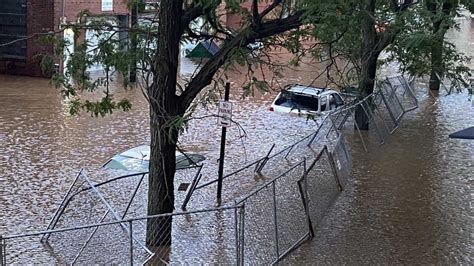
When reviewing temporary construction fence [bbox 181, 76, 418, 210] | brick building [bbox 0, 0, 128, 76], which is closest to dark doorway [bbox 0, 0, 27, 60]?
brick building [bbox 0, 0, 128, 76]

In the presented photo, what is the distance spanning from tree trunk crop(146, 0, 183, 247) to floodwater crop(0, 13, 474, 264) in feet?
6.22

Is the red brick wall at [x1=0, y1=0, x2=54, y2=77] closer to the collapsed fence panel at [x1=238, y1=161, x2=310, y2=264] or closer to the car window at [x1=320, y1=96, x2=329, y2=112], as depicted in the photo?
the car window at [x1=320, y1=96, x2=329, y2=112]

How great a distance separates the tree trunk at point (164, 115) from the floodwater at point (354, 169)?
74.7 inches

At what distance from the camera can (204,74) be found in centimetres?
1126

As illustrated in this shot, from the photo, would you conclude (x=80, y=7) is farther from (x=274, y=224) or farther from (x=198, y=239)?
(x=274, y=224)

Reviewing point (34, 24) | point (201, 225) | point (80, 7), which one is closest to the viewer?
point (201, 225)

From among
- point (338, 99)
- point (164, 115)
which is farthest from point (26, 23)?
point (164, 115)

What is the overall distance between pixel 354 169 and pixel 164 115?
327 inches

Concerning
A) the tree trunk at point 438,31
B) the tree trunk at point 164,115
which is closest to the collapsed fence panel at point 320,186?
the tree trunk at point 164,115

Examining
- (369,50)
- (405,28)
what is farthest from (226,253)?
(369,50)

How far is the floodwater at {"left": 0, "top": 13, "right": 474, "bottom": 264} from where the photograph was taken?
12.8 metres

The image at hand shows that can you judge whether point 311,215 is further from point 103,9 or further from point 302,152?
point 103,9

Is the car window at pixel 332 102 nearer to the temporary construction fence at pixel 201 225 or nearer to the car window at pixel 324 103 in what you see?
the car window at pixel 324 103

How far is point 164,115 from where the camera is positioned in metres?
11.0
